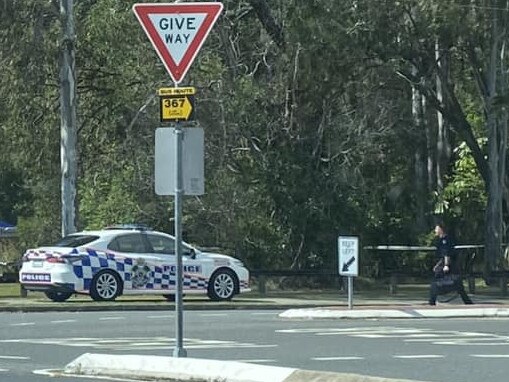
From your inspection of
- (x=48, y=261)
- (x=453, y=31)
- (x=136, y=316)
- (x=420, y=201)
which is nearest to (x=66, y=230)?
(x=48, y=261)

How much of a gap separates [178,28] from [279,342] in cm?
593

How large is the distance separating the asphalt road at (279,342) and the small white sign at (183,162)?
7.52 feet

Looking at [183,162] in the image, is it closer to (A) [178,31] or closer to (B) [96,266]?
(A) [178,31]

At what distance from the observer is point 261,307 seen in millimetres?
26391

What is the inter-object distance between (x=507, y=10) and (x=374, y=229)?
31.2 feet

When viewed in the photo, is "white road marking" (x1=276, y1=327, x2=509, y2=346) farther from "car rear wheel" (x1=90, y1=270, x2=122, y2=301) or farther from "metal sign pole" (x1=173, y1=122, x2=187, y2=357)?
"car rear wheel" (x1=90, y1=270, x2=122, y2=301)

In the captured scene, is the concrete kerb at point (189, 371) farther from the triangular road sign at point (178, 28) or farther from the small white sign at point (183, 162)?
the triangular road sign at point (178, 28)

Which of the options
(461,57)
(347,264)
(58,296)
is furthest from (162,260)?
(461,57)

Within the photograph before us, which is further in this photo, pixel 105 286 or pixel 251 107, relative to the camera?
pixel 251 107

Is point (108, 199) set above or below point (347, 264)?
above

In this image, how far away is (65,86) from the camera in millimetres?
31766

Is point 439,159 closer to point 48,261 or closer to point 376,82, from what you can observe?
point 376,82

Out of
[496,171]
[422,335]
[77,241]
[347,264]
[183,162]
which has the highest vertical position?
[496,171]

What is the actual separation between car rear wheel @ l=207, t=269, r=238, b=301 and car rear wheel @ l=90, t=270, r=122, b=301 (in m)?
1.99
